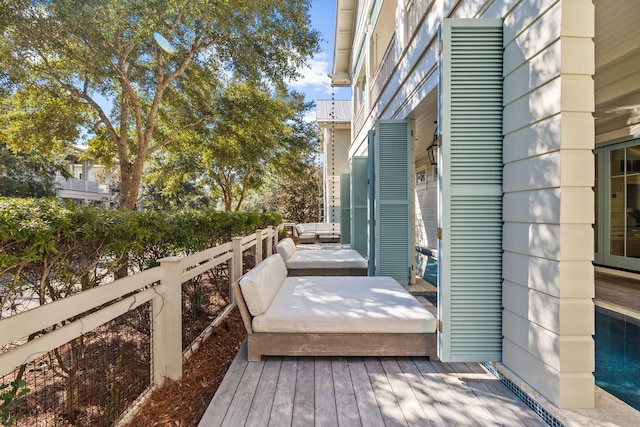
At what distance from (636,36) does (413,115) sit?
249 cm

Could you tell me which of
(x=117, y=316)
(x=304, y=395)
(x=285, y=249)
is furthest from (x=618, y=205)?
(x=117, y=316)

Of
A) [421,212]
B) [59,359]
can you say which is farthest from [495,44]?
[421,212]

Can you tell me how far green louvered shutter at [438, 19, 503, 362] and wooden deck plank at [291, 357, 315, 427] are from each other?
105 cm

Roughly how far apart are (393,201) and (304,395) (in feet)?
11.0

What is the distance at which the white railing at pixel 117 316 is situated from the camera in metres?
1.39

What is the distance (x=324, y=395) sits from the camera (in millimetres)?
2326

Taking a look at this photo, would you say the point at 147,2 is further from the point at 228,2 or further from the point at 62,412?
the point at 62,412

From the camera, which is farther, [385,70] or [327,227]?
[327,227]

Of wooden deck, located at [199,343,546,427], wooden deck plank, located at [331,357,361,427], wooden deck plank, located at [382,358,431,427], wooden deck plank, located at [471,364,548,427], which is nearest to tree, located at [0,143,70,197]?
wooden deck, located at [199,343,546,427]

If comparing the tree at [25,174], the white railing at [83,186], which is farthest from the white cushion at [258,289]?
the white railing at [83,186]

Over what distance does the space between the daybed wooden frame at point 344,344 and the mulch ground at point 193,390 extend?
43 cm

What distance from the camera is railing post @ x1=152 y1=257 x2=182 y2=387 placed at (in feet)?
7.88

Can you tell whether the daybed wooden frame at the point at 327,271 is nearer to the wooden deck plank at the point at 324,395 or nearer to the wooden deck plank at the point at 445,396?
the wooden deck plank at the point at 324,395

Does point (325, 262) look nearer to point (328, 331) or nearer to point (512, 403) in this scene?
point (328, 331)
